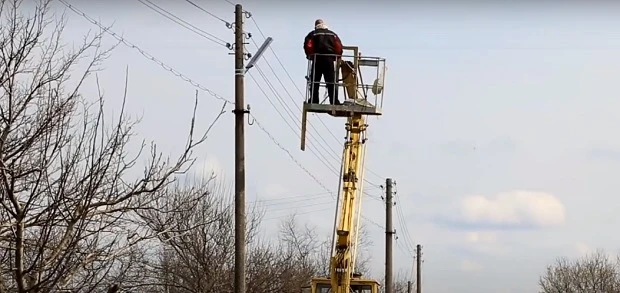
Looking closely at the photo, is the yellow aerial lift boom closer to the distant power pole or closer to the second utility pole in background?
the second utility pole in background

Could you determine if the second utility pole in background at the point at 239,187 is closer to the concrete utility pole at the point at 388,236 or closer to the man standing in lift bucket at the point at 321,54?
the man standing in lift bucket at the point at 321,54

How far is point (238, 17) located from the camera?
61.0 feet

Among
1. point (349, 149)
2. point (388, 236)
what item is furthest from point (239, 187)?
point (388, 236)

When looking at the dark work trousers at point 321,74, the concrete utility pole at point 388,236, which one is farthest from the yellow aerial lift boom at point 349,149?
the concrete utility pole at point 388,236

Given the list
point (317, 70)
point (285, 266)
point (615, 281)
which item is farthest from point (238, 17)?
point (615, 281)

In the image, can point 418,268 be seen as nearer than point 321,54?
No

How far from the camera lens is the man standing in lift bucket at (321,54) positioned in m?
17.6

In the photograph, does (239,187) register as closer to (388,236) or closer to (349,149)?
(349,149)

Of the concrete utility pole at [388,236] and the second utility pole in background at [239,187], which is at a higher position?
the concrete utility pole at [388,236]

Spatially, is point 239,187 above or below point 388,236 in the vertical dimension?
below

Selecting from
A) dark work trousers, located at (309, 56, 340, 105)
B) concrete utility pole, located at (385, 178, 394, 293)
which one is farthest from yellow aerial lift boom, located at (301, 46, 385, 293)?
concrete utility pole, located at (385, 178, 394, 293)

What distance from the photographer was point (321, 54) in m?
17.6

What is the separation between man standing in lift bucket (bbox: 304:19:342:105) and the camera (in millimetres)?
17594

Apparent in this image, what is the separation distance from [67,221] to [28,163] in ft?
6.26
